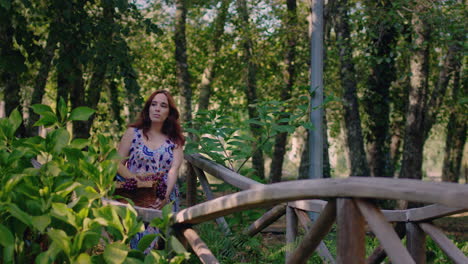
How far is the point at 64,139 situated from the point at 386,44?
1154 cm

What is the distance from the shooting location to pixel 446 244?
3.01m

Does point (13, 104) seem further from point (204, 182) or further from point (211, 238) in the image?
point (211, 238)

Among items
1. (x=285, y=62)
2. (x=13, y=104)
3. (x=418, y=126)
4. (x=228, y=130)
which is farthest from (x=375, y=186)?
(x=285, y=62)

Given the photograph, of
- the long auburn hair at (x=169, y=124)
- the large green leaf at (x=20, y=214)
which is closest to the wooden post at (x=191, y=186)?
the long auburn hair at (x=169, y=124)

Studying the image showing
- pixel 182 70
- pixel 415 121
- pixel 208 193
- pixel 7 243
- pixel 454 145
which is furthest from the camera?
pixel 454 145

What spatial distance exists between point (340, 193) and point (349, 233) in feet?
0.41

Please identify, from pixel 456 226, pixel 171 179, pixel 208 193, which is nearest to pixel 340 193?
pixel 208 193

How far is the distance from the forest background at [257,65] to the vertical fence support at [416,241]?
2009mm

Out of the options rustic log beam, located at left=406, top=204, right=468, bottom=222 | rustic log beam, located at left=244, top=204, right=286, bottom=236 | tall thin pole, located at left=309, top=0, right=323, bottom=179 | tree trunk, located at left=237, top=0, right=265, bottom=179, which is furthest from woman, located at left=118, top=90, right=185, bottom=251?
tree trunk, located at left=237, top=0, right=265, bottom=179

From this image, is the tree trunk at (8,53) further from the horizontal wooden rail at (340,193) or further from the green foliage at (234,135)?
the horizontal wooden rail at (340,193)

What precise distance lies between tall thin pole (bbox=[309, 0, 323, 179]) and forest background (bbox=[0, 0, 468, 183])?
0.91ft

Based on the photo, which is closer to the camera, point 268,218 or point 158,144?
point 268,218

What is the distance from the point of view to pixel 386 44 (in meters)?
12.8

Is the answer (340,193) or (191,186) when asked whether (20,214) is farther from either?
Answer: (191,186)
